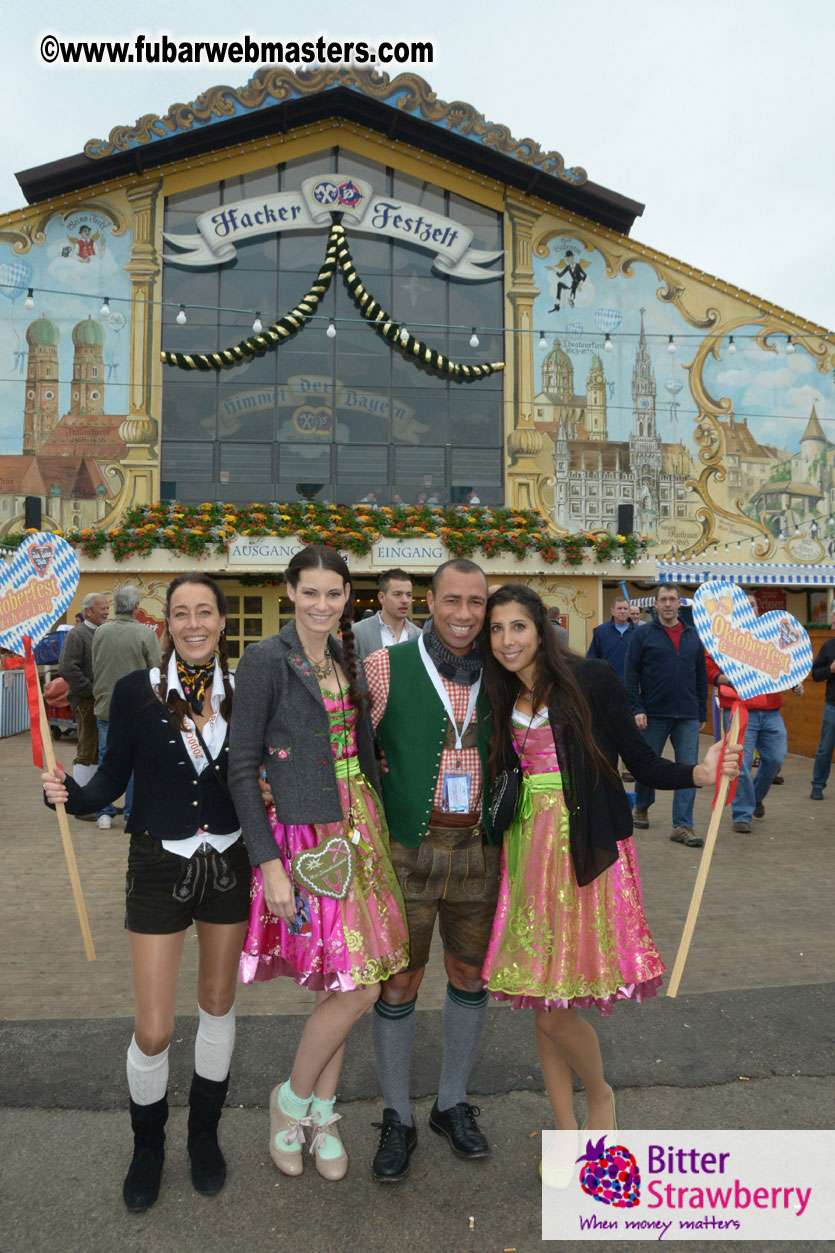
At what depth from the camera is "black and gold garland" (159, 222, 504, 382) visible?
15578 mm

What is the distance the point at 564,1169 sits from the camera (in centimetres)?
248

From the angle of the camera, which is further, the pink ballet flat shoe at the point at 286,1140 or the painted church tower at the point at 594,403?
the painted church tower at the point at 594,403

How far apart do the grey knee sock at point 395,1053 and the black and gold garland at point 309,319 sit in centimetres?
1463

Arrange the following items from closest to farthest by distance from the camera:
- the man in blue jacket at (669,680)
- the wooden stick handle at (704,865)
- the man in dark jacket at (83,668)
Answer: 1. the wooden stick handle at (704,865)
2. the man in blue jacket at (669,680)
3. the man in dark jacket at (83,668)

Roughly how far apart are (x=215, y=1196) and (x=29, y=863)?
4.15 m

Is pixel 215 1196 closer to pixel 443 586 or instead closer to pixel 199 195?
pixel 443 586

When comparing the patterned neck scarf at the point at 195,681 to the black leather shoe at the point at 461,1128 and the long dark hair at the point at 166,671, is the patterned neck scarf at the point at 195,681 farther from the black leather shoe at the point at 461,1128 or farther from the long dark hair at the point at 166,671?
the black leather shoe at the point at 461,1128

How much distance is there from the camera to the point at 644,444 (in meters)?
16.7

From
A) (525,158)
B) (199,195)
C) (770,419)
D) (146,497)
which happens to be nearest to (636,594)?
(770,419)

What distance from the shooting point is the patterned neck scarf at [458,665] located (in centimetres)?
269

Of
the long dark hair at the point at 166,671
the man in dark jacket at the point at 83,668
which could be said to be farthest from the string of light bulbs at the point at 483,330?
the long dark hair at the point at 166,671

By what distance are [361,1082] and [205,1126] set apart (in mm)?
704

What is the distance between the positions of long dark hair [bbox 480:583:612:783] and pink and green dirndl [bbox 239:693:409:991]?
43cm

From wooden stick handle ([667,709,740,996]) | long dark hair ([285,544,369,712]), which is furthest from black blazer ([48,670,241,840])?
wooden stick handle ([667,709,740,996])
